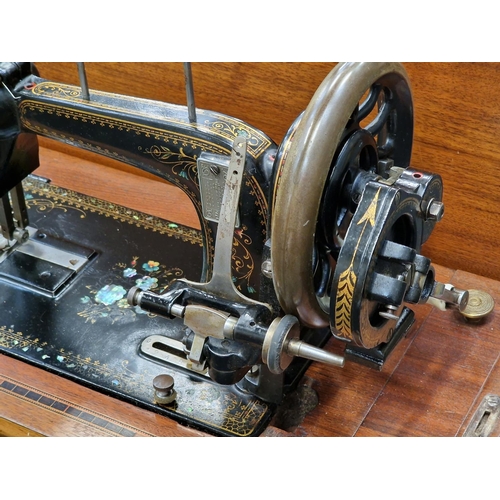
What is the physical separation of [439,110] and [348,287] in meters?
0.76

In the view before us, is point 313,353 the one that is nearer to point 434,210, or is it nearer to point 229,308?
point 229,308

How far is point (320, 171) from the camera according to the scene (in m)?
1.59

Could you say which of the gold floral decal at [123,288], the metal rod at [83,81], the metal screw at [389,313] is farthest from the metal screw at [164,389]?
the metal rod at [83,81]

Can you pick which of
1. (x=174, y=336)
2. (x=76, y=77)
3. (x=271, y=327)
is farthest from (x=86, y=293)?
(x=76, y=77)

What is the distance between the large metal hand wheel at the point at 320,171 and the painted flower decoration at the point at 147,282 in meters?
0.51

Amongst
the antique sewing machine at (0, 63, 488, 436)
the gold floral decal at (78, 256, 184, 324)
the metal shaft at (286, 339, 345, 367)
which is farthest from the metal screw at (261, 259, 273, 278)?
the gold floral decal at (78, 256, 184, 324)

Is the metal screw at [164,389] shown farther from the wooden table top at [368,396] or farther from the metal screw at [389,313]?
the metal screw at [389,313]

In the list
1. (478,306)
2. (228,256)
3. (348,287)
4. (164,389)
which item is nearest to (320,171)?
(348,287)

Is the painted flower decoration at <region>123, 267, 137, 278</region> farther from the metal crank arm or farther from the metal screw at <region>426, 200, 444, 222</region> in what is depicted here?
the metal screw at <region>426, 200, 444, 222</region>

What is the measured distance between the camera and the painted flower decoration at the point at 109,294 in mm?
2201

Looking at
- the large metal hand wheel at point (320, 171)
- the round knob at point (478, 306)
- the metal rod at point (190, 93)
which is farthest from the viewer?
the round knob at point (478, 306)

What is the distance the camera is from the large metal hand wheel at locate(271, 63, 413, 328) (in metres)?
1.59

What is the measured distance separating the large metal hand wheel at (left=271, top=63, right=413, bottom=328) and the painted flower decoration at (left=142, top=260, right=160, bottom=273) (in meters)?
0.54

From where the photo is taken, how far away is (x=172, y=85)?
→ 2635 mm
